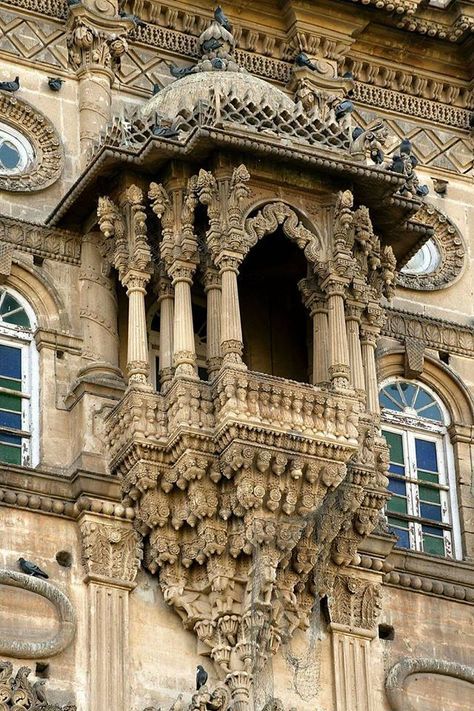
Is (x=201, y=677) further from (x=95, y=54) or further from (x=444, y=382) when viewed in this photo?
(x=95, y=54)

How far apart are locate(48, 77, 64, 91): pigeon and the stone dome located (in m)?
1.06

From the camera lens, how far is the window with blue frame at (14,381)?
28422 millimetres

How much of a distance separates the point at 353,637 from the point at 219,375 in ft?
9.46

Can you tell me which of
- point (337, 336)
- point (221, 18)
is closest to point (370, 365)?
point (337, 336)

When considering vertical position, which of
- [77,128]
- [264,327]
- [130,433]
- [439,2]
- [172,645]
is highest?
[439,2]

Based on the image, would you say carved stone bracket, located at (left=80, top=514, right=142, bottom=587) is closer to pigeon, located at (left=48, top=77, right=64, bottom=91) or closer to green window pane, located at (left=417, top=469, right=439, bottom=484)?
green window pane, located at (left=417, top=469, right=439, bottom=484)

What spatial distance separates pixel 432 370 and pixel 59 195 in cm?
439

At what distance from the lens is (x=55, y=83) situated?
3067 centimetres

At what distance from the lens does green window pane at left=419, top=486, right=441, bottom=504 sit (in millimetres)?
30422

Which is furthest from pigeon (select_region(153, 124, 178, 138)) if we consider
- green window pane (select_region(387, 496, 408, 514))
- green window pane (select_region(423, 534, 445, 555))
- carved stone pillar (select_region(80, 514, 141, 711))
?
green window pane (select_region(423, 534, 445, 555))

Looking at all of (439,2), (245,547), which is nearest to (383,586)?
(245,547)

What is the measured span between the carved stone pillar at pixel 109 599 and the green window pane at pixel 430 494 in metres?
3.79

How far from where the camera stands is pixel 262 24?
3228 centimetres

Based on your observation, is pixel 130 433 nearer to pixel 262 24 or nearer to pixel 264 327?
pixel 264 327
